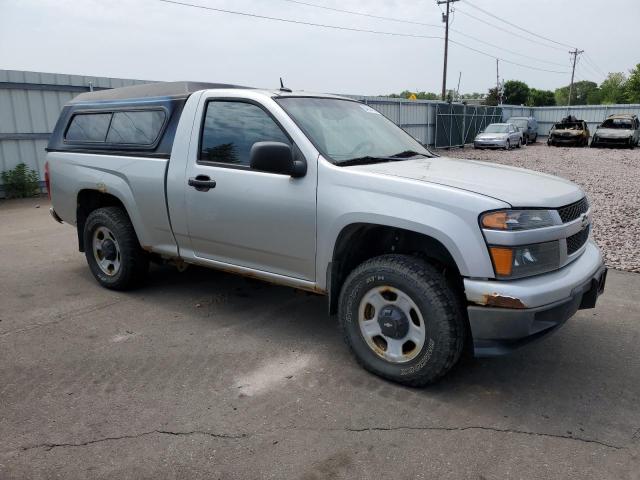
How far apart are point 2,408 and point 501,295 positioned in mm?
2954

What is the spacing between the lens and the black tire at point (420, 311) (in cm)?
316

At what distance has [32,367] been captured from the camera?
370cm

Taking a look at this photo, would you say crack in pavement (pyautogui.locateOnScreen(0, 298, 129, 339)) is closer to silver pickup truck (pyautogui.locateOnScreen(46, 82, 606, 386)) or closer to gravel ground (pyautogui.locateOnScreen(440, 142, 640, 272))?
silver pickup truck (pyautogui.locateOnScreen(46, 82, 606, 386))

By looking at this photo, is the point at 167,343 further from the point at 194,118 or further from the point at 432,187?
the point at 432,187

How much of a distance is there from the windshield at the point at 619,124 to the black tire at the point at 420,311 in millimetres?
28451

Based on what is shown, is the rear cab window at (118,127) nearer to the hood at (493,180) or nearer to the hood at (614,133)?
the hood at (493,180)

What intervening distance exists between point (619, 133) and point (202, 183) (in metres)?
27.7

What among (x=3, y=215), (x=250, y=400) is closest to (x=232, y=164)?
(x=250, y=400)

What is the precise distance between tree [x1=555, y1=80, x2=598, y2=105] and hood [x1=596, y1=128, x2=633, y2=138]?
8277 cm

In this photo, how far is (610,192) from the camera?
11609 mm

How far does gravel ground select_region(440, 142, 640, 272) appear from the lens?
6.79 m

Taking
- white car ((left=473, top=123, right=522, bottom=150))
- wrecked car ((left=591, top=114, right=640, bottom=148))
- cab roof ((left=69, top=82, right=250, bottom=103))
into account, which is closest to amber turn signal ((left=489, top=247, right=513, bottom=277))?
cab roof ((left=69, top=82, right=250, bottom=103))

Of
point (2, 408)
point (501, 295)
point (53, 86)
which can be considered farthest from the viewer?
point (53, 86)

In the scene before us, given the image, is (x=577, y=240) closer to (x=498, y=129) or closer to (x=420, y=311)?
(x=420, y=311)
